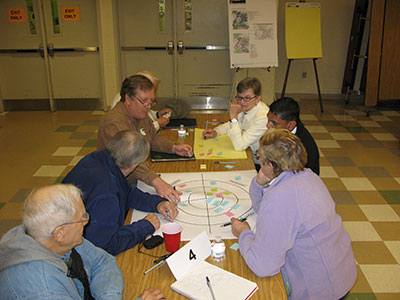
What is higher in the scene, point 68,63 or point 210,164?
point 68,63

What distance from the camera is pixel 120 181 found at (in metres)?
1.96

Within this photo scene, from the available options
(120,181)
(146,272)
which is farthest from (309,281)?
(120,181)

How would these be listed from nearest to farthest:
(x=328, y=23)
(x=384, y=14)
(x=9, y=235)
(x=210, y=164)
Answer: (x=9, y=235), (x=210, y=164), (x=384, y=14), (x=328, y=23)

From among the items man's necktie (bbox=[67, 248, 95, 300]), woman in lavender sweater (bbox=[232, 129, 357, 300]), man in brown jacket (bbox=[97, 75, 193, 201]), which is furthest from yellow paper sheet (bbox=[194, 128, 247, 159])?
man's necktie (bbox=[67, 248, 95, 300])

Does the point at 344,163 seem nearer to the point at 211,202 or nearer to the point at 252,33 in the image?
the point at 252,33

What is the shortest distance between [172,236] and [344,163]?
11.7 feet

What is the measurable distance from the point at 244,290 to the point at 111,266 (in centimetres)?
56

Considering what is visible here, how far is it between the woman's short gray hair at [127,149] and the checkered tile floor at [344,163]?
176cm

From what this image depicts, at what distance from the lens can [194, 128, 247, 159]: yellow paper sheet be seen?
2.91 meters

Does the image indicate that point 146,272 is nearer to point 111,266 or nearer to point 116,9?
point 111,266

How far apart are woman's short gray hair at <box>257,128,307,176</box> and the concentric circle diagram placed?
45cm

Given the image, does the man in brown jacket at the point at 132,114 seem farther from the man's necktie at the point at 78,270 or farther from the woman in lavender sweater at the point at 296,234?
the woman in lavender sweater at the point at 296,234

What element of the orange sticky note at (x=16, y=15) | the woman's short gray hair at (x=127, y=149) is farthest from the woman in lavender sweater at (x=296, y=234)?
the orange sticky note at (x=16, y=15)

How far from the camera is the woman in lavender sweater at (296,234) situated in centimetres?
158
